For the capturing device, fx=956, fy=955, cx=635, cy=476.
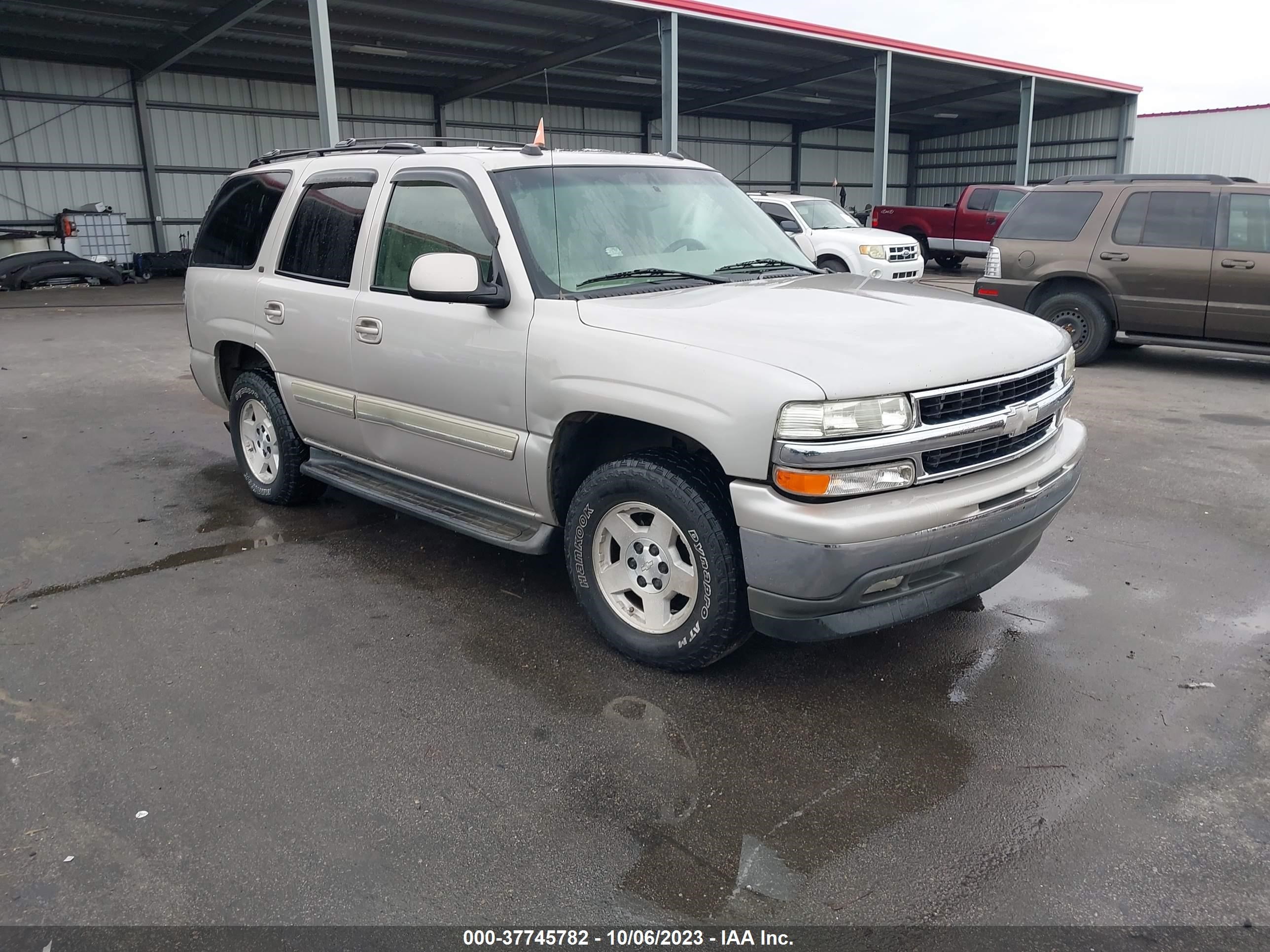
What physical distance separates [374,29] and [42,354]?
11.5 meters

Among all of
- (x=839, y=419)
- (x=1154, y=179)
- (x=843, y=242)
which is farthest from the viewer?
(x=843, y=242)

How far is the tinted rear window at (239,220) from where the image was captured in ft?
17.6

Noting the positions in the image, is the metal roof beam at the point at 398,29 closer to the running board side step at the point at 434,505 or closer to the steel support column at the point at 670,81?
the steel support column at the point at 670,81

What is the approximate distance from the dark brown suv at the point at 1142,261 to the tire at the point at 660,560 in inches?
310

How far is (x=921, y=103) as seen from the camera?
100ft

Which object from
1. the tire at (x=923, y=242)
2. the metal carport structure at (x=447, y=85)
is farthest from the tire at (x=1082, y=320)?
the tire at (x=923, y=242)

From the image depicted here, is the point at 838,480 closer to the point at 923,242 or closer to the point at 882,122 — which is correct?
the point at 882,122

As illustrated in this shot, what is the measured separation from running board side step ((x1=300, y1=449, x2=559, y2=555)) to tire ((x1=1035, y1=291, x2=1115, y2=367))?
7640 mm

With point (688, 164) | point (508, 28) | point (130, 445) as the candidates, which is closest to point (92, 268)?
point (508, 28)

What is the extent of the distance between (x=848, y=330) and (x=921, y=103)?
30685 millimetres

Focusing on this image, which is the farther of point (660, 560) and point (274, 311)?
point (274, 311)

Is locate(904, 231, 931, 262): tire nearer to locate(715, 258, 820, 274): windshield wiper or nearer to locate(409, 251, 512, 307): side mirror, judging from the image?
locate(715, 258, 820, 274): windshield wiper

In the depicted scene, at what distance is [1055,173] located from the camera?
3322 centimetres

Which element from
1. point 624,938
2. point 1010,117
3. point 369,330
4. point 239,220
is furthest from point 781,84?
point 624,938
